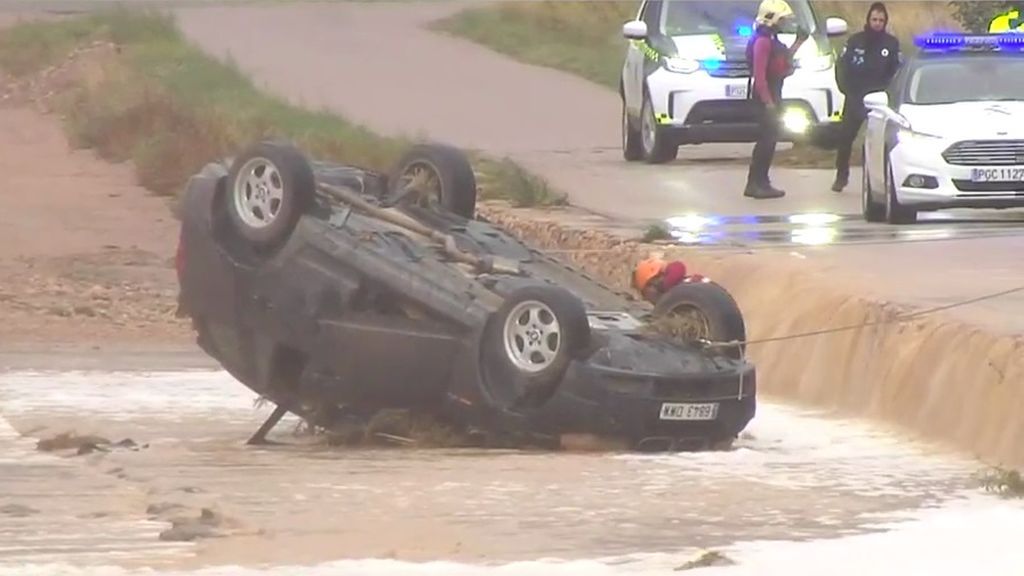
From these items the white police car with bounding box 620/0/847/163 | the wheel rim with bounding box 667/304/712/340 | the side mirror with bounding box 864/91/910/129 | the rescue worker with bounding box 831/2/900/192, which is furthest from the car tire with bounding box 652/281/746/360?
the white police car with bounding box 620/0/847/163

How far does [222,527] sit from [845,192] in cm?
1506

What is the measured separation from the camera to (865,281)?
16484 millimetres

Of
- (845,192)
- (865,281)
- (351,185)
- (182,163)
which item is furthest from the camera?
(182,163)

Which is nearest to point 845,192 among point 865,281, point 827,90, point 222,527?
point 827,90

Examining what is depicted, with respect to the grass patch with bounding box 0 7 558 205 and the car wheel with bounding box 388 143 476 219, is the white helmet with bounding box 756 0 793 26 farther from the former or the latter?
the car wheel with bounding box 388 143 476 219

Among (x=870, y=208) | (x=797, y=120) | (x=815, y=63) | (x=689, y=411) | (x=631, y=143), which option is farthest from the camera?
(x=631, y=143)

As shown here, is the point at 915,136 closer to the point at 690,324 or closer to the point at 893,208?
the point at 893,208

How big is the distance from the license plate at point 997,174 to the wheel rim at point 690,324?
7526 mm

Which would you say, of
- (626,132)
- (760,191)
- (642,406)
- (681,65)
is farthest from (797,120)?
(642,406)

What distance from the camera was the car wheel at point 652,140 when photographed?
2731 cm

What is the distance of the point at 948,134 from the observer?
20.8 m

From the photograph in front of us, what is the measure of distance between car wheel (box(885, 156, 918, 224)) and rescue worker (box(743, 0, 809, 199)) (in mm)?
1981

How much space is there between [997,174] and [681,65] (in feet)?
22.9

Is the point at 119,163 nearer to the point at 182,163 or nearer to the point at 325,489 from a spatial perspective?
the point at 182,163
